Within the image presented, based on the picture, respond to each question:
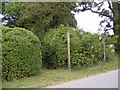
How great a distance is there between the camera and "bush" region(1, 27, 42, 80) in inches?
256

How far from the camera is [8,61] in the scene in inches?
256

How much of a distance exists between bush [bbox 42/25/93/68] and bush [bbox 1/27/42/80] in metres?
1.90

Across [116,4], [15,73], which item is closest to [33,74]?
[15,73]

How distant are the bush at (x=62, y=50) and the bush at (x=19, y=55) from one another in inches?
74.8

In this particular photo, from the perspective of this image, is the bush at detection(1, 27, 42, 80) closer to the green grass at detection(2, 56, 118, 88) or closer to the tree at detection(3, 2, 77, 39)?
the green grass at detection(2, 56, 118, 88)

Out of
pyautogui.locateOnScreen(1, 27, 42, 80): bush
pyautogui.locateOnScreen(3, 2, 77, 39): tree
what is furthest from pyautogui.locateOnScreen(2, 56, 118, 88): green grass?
pyautogui.locateOnScreen(3, 2, 77, 39): tree

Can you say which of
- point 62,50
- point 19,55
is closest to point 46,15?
point 62,50

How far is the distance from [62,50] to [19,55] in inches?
124

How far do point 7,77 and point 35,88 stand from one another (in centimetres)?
203

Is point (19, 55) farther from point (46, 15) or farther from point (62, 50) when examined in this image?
point (46, 15)

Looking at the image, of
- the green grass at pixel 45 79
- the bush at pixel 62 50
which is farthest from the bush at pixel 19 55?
the bush at pixel 62 50

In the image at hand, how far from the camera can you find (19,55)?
6758 millimetres

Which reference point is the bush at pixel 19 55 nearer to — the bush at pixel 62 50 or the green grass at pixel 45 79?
the green grass at pixel 45 79

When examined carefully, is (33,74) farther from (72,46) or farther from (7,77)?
(72,46)
